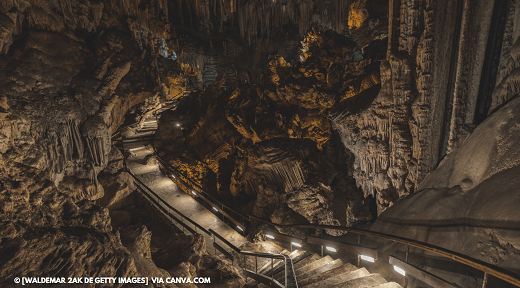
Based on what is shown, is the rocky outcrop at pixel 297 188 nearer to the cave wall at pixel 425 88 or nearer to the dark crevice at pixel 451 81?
the cave wall at pixel 425 88

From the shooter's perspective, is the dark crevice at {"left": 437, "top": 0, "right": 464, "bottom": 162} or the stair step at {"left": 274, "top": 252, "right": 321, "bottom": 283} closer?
the stair step at {"left": 274, "top": 252, "right": 321, "bottom": 283}

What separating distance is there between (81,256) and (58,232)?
35 centimetres

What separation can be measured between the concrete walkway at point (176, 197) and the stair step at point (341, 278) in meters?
3.45

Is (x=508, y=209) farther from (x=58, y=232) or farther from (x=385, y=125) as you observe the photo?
(x=58, y=232)

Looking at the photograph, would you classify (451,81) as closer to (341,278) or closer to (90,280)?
(341,278)

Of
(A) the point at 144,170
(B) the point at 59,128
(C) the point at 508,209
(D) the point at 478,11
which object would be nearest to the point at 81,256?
(B) the point at 59,128

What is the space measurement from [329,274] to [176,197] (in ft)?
20.0

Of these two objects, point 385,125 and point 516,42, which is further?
point 385,125

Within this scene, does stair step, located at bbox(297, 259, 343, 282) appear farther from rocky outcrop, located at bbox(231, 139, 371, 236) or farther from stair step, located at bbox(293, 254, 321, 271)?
rocky outcrop, located at bbox(231, 139, 371, 236)

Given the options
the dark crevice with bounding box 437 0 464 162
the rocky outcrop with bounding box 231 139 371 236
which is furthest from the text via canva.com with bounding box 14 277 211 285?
the rocky outcrop with bounding box 231 139 371 236

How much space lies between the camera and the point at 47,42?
6.96m

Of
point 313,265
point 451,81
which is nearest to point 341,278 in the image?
point 313,265

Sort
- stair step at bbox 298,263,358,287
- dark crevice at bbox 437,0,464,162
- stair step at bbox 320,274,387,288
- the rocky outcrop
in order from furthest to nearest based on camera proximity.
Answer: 1. the rocky outcrop
2. dark crevice at bbox 437,0,464,162
3. stair step at bbox 298,263,358,287
4. stair step at bbox 320,274,387,288

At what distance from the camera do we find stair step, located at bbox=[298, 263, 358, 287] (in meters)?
4.48
